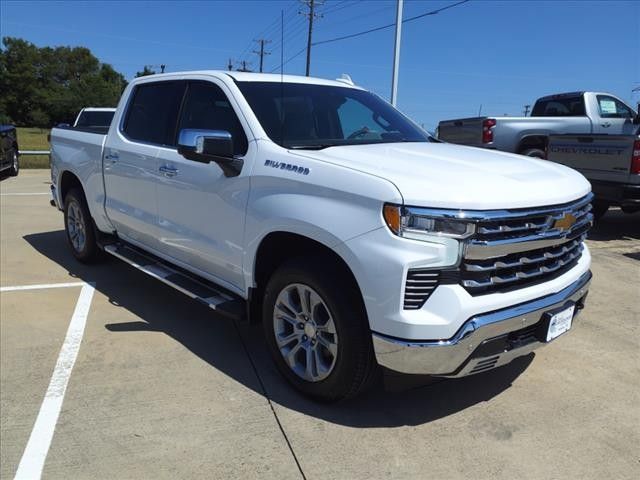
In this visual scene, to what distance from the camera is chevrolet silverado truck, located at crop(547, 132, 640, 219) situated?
7.75 m

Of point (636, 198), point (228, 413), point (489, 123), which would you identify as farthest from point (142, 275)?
point (489, 123)

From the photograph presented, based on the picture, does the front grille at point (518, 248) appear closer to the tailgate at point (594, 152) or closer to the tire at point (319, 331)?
the tire at point (319, 331)

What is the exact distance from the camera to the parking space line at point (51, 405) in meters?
2.74

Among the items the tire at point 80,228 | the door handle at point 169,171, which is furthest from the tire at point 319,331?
the tire at point 80,228

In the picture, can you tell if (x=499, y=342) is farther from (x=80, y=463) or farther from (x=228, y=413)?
(x=80, y=463)

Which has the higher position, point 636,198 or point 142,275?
point 636,198

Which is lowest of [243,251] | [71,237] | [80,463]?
[80,463]

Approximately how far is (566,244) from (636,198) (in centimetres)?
547

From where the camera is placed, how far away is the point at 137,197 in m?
4.71

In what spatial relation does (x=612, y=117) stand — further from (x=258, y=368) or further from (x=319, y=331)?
(x=319, y=331)

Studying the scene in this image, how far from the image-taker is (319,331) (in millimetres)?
3148

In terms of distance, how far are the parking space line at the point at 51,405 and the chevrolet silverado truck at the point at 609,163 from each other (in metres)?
7.06

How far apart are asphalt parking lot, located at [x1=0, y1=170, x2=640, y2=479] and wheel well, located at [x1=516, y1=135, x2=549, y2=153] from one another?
7.60 meters

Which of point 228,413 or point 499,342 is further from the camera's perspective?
point 228,413
